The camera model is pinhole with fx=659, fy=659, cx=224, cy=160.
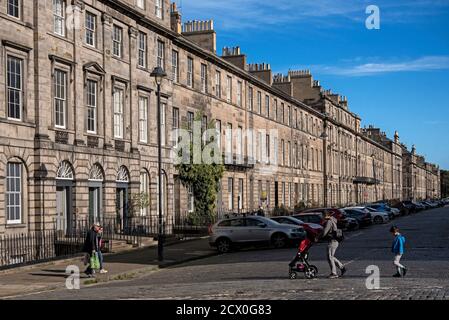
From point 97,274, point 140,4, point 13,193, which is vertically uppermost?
point 140,4

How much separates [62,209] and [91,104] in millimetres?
5286

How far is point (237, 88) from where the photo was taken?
52062 millimetres

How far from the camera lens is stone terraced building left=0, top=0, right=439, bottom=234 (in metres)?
26.2

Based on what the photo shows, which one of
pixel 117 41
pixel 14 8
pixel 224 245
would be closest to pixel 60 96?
pixel 14 8

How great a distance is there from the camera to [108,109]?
32.0 metres

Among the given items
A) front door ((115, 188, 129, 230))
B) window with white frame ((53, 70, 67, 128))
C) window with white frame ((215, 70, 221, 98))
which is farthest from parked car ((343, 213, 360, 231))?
window with white frame ((53, 70, 67, 128))

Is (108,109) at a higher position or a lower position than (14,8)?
lower

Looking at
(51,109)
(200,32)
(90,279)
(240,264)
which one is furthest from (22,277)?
(200,32)

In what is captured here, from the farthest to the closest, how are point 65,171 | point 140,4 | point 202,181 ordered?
point 202,181, point 140,4, point 65,171

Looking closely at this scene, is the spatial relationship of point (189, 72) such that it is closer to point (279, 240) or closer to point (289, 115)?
point (279, 240)

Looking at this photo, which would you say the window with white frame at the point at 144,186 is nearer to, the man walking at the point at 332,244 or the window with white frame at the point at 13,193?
the window with white frame at the point at 13,193

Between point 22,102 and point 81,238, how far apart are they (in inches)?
245

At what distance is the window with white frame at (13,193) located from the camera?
999 inches

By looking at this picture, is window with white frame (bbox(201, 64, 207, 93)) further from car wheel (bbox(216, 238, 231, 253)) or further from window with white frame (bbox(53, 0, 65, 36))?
car wheel (bbox(216, 238, 231, 253))
